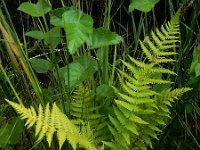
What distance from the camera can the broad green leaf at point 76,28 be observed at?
2.49ft

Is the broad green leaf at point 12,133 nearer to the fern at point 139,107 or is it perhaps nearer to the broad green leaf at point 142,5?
the fern at point 139,107

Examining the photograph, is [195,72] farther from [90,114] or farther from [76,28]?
[76,28]

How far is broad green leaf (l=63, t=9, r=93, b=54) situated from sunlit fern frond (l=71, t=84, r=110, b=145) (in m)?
0.27

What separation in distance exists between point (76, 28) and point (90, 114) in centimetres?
34

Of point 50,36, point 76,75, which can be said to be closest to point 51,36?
point 50,36

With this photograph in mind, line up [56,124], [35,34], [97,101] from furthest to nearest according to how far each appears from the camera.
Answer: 1. [97,101]
2. [35,34]
3. [56,124]

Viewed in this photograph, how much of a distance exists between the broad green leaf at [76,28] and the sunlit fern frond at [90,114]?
0.27 metres

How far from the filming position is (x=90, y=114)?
1.06 metres

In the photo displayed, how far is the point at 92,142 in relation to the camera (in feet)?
3.13

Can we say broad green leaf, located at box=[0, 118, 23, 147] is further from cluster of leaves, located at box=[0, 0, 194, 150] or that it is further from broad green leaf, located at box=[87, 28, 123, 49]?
broad green leaf, located at box=[87, 28, 123, 49]

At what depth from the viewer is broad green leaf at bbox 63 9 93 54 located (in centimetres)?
76

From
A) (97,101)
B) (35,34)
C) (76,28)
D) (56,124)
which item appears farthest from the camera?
(97,101)

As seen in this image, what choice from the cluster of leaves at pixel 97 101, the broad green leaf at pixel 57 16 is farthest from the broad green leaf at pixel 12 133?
the broad green leaf at pixel 57 16

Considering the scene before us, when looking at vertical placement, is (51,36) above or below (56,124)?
above
